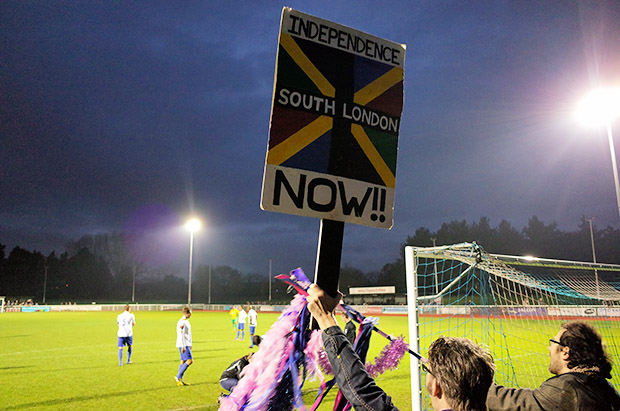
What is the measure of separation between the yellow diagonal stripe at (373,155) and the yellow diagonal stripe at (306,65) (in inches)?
7.7

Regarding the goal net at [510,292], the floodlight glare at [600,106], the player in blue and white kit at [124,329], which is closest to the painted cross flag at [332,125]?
the goal net at [510,292]

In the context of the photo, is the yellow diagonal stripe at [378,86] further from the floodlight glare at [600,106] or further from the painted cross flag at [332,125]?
the floodlight glare at [600,106]

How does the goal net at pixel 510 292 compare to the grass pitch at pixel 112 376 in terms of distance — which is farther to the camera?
the grass pitch at pixel 112 376

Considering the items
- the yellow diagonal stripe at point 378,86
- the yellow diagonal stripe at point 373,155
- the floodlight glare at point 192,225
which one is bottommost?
the yellow diagonal stripe at point 373,155

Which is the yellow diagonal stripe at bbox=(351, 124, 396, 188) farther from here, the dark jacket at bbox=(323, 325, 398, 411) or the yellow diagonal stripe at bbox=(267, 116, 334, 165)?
the dark jacket at bbox=(323, 325, 398, 411)

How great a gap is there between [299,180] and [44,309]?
63.0m

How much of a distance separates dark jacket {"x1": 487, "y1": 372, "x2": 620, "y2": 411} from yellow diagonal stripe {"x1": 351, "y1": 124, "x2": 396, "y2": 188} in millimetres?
1480

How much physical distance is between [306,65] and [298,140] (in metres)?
0.34

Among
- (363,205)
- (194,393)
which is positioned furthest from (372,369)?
(194,393)

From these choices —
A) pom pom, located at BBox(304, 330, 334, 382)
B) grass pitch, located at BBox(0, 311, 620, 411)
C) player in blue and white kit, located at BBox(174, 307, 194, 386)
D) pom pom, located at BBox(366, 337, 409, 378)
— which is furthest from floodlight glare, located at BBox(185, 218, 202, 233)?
pom pom, located at BBox(304, 330, 334, 382)

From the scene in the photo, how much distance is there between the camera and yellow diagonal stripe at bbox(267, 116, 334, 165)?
5.98ft

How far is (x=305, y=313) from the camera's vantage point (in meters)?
1.80

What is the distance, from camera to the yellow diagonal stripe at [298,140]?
1821 millimetres

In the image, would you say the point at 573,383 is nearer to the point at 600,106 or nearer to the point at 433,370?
the point at 433,370
